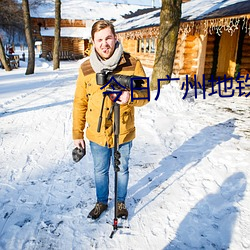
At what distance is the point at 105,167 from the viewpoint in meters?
2.38

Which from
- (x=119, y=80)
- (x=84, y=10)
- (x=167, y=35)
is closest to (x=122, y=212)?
(x=119, y=80)

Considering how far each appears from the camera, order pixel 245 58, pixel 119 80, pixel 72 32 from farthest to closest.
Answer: pixel 72 32, pixel 245 58, pixel 119 80

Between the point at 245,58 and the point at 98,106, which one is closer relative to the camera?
the point at 98,106

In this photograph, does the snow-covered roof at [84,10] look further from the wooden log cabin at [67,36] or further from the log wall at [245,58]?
the log wall at [245,58]

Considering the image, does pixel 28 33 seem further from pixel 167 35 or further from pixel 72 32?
pixel 72 32

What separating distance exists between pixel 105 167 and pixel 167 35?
615 centimetres

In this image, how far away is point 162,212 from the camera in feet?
8.71

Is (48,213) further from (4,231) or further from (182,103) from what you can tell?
(182,103)

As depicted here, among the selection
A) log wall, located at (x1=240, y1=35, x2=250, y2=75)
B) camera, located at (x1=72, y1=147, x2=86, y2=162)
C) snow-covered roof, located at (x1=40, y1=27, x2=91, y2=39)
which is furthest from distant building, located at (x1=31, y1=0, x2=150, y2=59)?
camera, located at (x1=72, y1=147, x2=86, y2=162)

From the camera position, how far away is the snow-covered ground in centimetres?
229

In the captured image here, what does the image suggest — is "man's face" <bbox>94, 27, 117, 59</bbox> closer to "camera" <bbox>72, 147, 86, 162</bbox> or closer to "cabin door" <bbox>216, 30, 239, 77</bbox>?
"camera" <bbox>72, 147, 86, 162</bbox>

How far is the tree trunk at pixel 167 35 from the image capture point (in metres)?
7.18

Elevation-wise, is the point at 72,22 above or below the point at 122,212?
above

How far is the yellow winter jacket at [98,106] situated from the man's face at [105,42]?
149 millimetres
